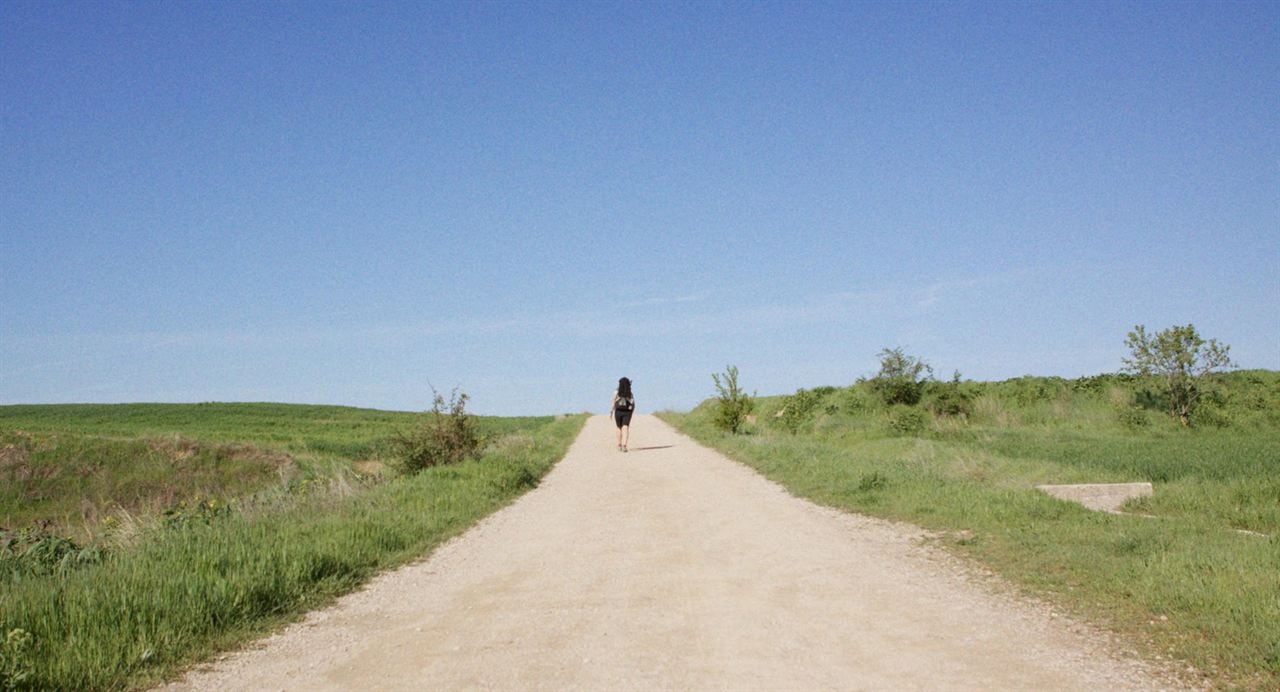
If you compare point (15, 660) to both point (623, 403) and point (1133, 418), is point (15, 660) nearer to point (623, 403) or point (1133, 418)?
point (623, 403)

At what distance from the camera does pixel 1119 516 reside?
9.93m

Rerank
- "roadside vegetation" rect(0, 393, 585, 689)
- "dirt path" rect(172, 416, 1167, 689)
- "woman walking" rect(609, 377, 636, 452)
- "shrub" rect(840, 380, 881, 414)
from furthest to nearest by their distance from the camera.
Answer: "shrub" rect(840, 380, 881, 414) → "woman walking" rect(609, 377, 636, 452) → "roadside vegetation" rect(0, 393, 585, 689) → "dirt path" rect(172, 416, 1167, 689)

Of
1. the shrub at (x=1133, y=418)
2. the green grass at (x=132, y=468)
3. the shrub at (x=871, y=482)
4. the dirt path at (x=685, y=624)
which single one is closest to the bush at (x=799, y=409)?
the shrub at (x=1133, y=418)

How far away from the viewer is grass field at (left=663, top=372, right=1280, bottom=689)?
572 cm

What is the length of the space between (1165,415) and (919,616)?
25767 millimetres

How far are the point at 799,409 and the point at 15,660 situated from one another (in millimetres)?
37062

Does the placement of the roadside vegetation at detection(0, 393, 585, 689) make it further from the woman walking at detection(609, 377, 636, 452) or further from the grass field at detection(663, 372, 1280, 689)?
the grass field at detection(663, 372, 1280, 689)

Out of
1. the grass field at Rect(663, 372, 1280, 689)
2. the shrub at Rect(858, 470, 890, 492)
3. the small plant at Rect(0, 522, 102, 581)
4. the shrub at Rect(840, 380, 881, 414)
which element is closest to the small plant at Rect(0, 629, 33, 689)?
the small plant at Rect(0, 522, 102, 581)

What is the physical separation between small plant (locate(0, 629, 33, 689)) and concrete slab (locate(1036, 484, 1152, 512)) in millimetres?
11975

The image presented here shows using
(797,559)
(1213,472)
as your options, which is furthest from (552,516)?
(1213,472)

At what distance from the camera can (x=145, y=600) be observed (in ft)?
19.3

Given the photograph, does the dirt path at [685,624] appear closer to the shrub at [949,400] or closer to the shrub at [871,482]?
the shrub at [871,482]

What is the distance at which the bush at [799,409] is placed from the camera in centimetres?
3659

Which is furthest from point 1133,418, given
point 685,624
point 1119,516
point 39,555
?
point 39,555
